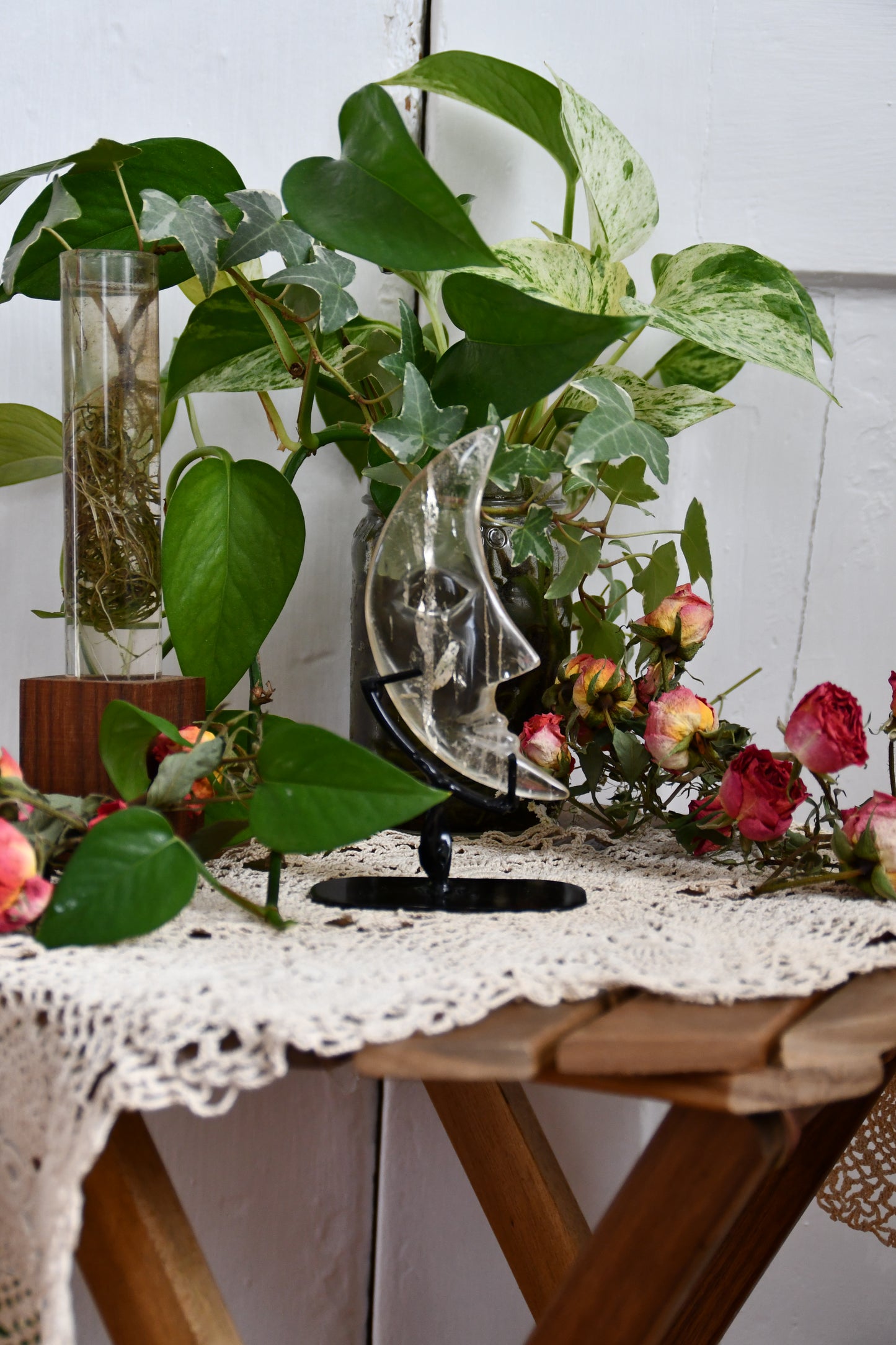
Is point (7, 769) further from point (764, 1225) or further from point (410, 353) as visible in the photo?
point (764, 1225)

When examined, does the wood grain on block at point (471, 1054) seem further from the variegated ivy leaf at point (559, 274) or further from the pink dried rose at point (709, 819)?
the variegated ivy leaf at point (559, 274)

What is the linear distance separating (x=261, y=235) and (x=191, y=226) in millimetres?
43

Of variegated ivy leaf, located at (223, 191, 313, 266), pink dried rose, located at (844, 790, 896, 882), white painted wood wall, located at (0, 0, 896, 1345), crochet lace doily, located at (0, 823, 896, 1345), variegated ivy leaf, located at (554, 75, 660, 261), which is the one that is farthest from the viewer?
white painted wood wall, located at (0, 0, 896, 1345)

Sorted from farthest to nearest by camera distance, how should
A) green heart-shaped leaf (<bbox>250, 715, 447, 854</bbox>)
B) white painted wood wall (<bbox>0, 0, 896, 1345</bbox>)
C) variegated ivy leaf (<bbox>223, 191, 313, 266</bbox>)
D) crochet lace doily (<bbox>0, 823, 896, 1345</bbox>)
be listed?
white painted wood wall (<bbox>0, 0, 896, 1345</bbox>)
variegated ivy leaf (<bbox>223, 191, 313, 266</bbox>)
green heart-shaped leaf (<bbox>250, 715, 447, 854</bbox>)
crochet lace doily (<bbox>0, 823, 896, 1345</bbox>)

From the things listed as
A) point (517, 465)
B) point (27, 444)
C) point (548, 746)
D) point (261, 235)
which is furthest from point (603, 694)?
point (27, 444)

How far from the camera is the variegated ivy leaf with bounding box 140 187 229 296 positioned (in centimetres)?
63

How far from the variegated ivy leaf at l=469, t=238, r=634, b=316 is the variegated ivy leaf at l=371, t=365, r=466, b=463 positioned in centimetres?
11

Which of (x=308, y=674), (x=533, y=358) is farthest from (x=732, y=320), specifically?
(x=308, y=674)

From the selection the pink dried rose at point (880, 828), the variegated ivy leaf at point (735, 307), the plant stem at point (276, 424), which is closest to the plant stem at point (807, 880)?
the pink dried rose at point (880, 828)

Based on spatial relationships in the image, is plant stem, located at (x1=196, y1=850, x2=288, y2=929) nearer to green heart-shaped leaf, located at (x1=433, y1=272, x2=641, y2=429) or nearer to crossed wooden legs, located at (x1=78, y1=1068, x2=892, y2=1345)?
crossed wooden legs, located at (x1=78, y1=1068, x2=892, y2=1345)

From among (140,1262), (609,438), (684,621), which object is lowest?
(140,1262)

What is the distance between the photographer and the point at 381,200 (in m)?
0.56

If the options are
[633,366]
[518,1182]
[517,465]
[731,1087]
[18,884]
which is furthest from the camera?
[633,366]

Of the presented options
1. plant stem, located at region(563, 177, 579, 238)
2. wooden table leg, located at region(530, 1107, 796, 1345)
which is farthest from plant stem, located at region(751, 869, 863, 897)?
plant stem, located at region(563, 177, 579, 238)
